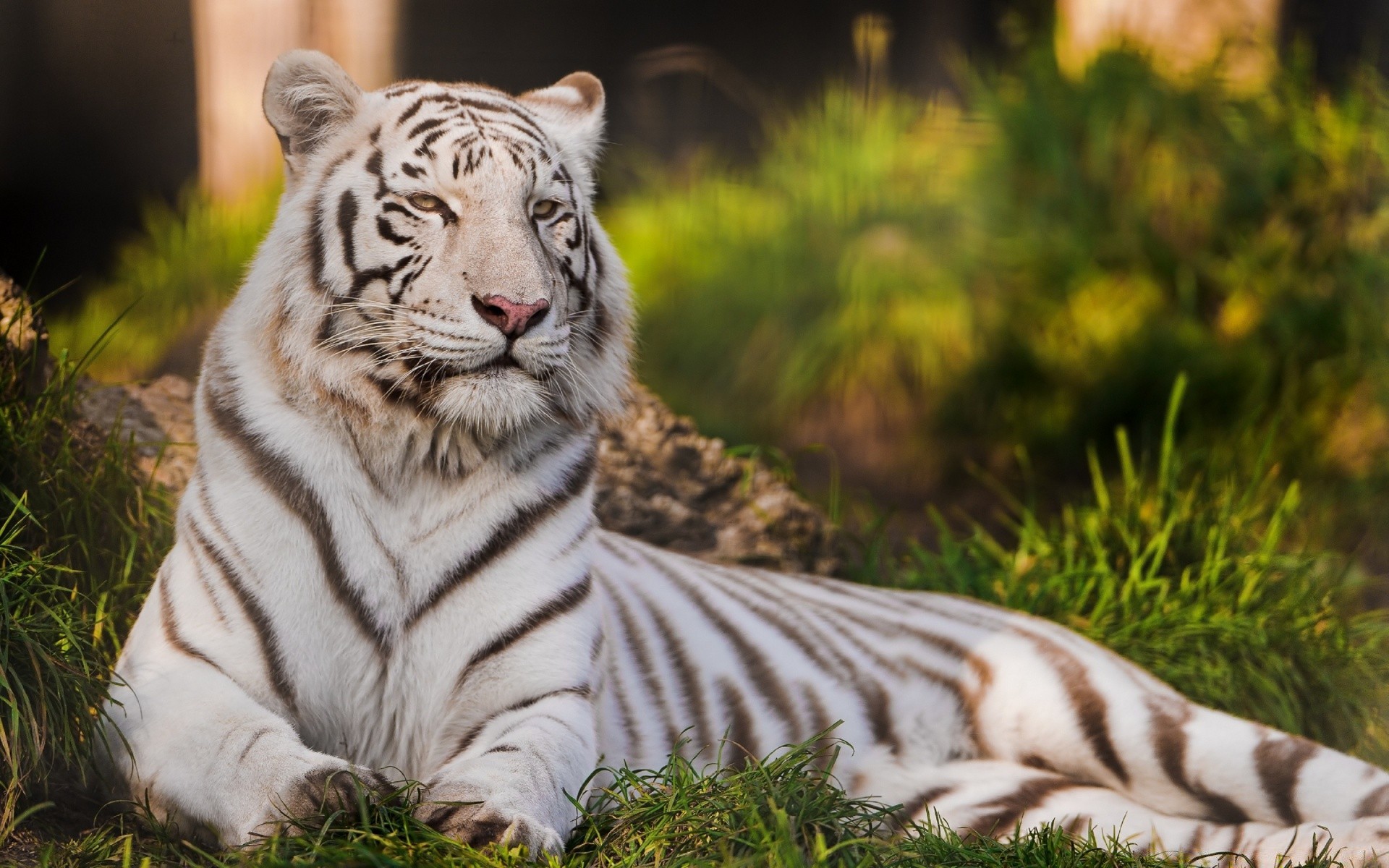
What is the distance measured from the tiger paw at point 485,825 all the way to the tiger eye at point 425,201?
959 mm

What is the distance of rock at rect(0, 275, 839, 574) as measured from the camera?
3.20 metres

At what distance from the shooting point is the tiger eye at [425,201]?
7.06 feet

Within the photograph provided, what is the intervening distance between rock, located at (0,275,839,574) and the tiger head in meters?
1.03

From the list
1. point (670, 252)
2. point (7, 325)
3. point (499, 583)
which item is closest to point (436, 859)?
point (499, 583)

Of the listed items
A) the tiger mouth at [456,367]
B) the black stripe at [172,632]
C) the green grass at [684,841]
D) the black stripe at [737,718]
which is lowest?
the black stripe at [737,718]

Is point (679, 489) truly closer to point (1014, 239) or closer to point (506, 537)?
point (506, 537)

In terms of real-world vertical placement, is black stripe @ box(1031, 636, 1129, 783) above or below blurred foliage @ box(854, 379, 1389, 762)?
above

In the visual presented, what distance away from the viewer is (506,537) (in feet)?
7.20

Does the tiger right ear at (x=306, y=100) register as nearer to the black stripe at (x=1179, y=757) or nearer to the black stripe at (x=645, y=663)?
the black stripe at (x=645, y=663)

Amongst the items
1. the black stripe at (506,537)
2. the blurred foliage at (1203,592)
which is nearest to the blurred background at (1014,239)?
the blurred foliage at (1203,592)

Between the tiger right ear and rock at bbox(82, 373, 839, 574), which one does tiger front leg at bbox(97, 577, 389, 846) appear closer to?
the tiger right ear

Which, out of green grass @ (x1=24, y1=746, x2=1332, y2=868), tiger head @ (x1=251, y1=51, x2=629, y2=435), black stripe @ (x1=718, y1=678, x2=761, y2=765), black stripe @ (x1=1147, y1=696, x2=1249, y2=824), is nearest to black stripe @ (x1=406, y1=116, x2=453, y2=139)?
tiger head @ (x1=251, y1=51, x2=629, y2=435)

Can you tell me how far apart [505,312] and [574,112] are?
63cm

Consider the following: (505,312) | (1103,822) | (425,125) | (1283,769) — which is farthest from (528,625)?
(1283,769)
